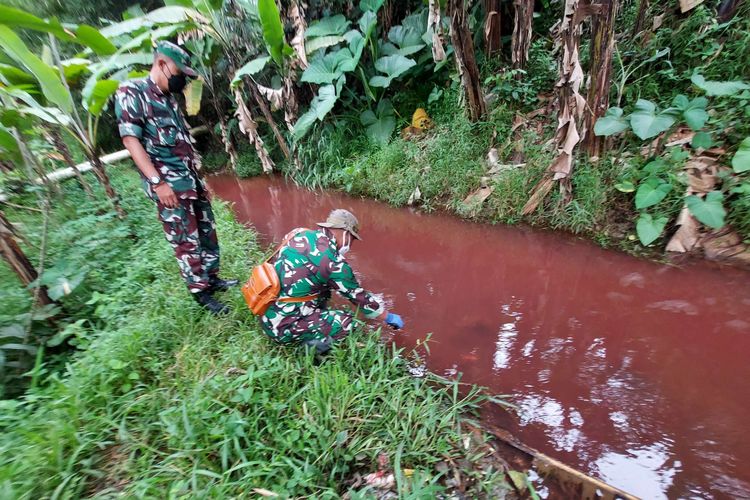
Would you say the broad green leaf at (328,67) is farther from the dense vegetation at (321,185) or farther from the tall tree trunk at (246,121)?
the tall tree trunk at (246,121)

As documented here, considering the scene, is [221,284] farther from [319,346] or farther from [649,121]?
[649,121]

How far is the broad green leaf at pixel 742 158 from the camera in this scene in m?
2.94

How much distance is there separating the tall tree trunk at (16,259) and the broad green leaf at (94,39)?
1.96m

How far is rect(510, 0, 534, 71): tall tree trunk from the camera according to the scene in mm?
4102

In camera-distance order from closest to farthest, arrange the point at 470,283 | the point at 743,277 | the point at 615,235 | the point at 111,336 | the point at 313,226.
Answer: the point at 111,336
the point at 743,277
the point at 470,283
the point at 615,235
the point at 313,226

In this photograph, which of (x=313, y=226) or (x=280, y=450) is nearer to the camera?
(x=280, y=450)

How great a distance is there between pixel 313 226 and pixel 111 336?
2.81 metres

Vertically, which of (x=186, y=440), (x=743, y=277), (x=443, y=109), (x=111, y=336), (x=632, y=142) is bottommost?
(x=743, y=277)

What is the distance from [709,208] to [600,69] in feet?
4.85

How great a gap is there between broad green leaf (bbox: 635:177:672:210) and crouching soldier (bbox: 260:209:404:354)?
8.42 feet

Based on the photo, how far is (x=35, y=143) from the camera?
488 centimetres

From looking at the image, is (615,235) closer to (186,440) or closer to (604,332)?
(604,332)

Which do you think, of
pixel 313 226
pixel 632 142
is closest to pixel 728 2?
pixel 632 142

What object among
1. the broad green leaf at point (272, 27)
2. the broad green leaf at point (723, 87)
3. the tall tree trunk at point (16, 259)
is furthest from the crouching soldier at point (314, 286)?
the broad green leaf at point (272, 27)
